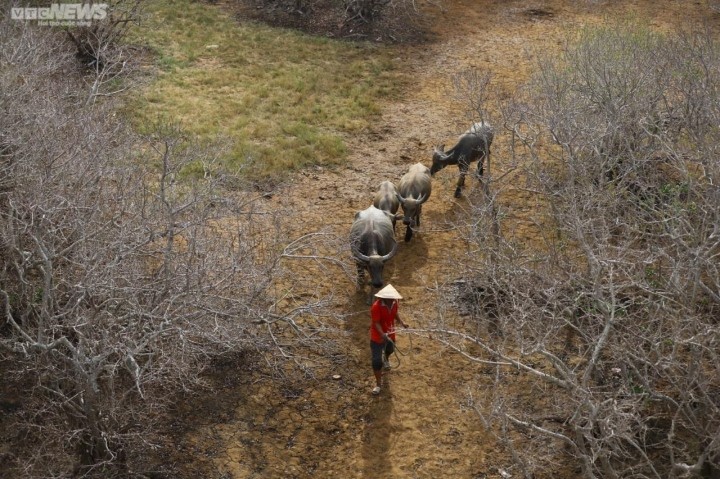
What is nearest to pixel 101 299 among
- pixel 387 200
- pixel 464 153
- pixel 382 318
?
pixel 382 318

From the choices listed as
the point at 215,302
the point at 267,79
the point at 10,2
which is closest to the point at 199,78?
the point at 267,79

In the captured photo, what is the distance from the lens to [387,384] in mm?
11883

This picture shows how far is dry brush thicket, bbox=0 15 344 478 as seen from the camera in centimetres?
942

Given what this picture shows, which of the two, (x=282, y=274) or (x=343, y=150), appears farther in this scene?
(x=343, y=150)

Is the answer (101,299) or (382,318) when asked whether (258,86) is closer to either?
(382,318)

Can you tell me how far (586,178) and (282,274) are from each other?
479cm

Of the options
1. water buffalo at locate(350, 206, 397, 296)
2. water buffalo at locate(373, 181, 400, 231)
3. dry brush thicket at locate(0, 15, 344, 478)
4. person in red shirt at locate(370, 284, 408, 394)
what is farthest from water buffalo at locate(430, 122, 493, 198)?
person in red shirt at locate(370, 284, 408, 394)

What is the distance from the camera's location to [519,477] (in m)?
10.5

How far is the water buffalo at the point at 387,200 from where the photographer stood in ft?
48.4

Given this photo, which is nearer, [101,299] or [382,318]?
[101,299]

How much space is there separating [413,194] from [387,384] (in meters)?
4.34

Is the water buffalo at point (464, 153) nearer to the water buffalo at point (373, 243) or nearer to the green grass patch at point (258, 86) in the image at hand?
the green grass patch at point (258, 86)

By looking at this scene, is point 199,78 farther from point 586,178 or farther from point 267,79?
point 586,178

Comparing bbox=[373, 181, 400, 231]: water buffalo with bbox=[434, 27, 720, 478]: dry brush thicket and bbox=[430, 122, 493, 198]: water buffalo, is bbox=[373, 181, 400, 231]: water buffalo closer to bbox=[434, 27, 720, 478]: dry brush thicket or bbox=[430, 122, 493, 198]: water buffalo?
bbox=[434, 27, 720, 478]: dry brush thicket
